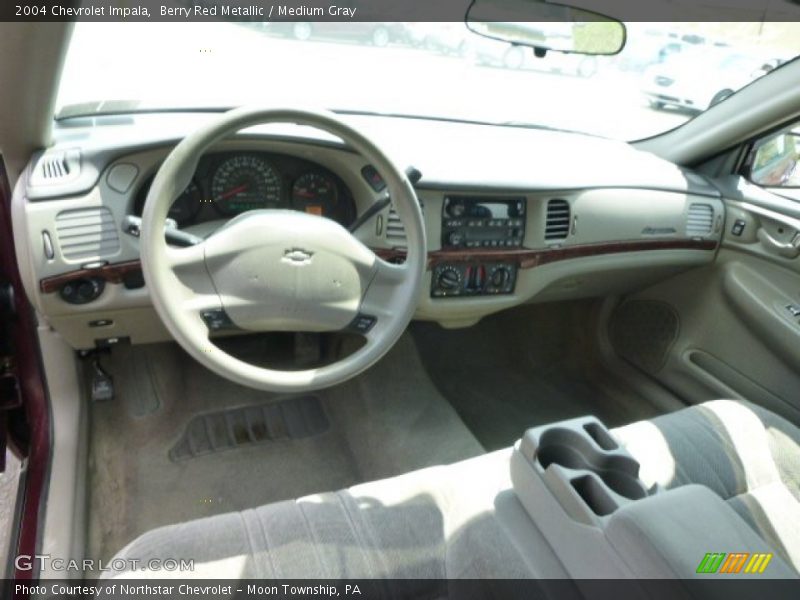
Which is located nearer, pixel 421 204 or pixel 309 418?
pixel 421 204

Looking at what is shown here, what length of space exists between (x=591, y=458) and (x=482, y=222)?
100 cm

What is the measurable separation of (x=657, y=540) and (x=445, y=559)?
44 centimetres

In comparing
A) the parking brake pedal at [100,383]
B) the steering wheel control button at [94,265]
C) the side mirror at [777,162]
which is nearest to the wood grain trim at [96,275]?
the steering wheel control button at [94,265]

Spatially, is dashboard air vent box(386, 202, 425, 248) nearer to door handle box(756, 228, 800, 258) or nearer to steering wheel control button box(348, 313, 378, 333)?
steering wheel control button box(348, 313, 378, 333)

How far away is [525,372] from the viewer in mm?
2793

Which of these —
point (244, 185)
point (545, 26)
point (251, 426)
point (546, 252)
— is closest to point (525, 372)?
point (546, 252)

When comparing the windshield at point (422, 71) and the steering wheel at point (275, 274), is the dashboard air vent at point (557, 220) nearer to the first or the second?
the windshield at point (422, 71)

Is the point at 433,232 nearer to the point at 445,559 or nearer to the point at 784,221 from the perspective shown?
the point at 445,559

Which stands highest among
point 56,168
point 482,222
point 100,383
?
point 56,168

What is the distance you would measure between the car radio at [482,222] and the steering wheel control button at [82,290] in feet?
3.20

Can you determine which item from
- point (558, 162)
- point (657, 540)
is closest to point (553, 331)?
point (558, 162)

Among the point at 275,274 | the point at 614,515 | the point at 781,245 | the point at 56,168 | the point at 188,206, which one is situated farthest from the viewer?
the point at 781,245

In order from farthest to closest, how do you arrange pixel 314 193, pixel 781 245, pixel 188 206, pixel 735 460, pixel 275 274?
pixel 781 245 → pixel 314 193 → pixel 188 206 → pixel 735 460 → pixel 275 274

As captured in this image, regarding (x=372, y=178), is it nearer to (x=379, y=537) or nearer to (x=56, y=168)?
(x=56, y=168)
